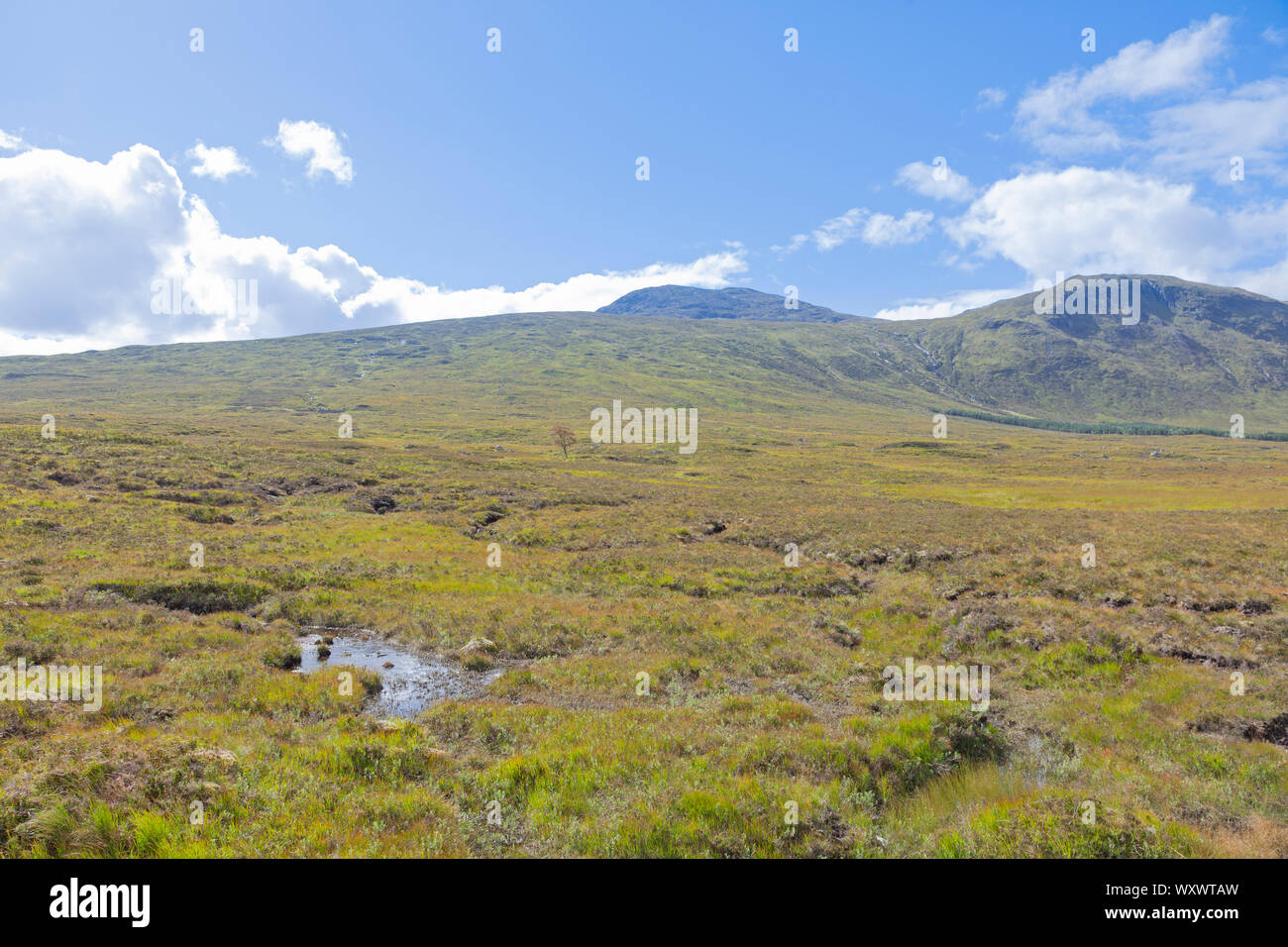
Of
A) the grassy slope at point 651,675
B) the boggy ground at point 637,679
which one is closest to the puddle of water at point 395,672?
the boggy ground at point 637,679

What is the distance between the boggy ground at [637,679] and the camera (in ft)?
29.4

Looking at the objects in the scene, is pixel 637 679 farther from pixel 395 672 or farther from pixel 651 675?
pixel 395 672

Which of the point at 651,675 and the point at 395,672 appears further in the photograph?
the point at 395,672

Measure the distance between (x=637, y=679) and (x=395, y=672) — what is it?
25.1 ft

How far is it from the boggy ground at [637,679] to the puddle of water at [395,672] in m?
0.81

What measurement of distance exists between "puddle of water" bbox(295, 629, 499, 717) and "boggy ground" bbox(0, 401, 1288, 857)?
2.66 ft

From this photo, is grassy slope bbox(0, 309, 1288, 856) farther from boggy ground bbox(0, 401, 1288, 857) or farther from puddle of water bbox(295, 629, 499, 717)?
puddle of water bbox(295, 629, 499, 717)

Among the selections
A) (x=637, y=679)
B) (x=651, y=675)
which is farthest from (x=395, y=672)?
(x=651, y=675)

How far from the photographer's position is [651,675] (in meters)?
17.7

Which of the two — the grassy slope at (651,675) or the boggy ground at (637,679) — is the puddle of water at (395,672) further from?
the grassy slope at (651,675)

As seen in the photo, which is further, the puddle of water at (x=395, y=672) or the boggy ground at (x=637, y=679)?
the puddle of water at (x=395, y=672)
